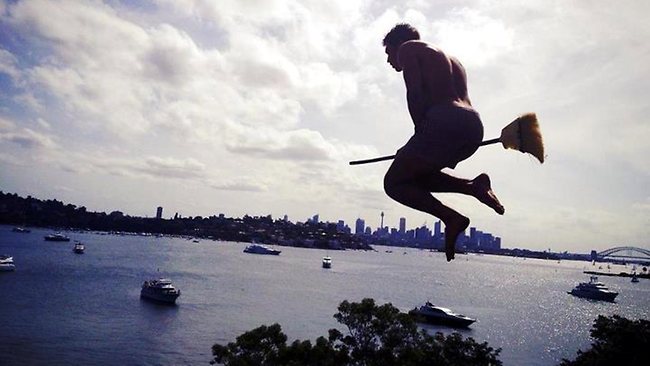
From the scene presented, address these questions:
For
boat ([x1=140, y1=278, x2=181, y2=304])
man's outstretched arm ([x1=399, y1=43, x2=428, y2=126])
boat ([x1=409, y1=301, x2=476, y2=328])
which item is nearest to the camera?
man's outstretched arm ([x1=399, y1=43, x2=428, y2=126])

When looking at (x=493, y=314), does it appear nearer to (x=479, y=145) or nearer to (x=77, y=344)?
(x=77, y=344)

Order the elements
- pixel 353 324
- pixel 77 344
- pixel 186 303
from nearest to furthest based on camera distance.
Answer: pixel 353 324
pixel 77 344
pixel 186 303

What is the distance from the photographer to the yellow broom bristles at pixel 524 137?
361cm

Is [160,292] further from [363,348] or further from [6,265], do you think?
[363,348]

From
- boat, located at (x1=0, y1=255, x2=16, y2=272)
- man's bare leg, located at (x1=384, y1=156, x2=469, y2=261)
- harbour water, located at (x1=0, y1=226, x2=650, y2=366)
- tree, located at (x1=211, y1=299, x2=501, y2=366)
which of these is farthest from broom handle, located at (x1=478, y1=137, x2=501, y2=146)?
boat, located at (x1=0, y1=255, x2=16, y2=272)

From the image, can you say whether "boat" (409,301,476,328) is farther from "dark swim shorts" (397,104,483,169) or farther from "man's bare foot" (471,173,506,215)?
"dark swim shorts" (397,104,483,169)

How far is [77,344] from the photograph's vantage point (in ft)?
137

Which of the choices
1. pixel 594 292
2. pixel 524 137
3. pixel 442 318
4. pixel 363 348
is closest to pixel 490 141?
pixel 524 137

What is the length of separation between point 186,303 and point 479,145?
65712 mm

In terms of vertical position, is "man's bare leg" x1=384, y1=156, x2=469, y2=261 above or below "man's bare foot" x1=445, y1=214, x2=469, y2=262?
above

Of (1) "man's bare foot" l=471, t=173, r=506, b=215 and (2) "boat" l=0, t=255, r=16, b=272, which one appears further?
(2) "boat" l=0, t=255, r=16, b=272

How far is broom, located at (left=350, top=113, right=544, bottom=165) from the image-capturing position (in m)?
3.61

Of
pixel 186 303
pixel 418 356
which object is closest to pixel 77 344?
pixel 186 303

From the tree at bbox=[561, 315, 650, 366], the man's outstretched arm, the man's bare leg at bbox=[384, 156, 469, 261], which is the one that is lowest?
the tree at bbox=[561, 315, 650, 366]
